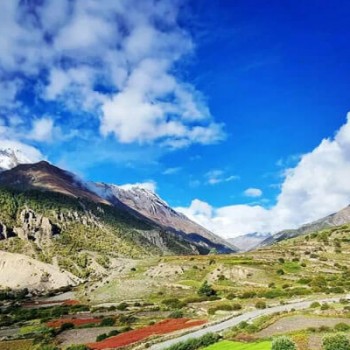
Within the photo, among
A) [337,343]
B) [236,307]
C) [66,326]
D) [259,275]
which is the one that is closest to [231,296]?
[236,307]

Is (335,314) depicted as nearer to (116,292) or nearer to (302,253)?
(116,292)

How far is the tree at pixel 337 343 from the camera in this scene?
1267 inches

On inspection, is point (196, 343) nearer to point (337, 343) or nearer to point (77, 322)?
point (337, 343)

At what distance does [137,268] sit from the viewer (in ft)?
531

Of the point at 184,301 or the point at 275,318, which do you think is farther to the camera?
the point at 184,301

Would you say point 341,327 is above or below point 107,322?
below

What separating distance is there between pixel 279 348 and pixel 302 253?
397ft

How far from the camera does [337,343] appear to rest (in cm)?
3253

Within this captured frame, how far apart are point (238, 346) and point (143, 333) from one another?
2525 cm

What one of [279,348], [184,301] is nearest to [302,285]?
[184,301]

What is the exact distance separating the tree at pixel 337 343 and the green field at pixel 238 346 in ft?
17.0

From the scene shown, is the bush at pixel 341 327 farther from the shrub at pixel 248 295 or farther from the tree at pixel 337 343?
the shrub at pixel 248 295

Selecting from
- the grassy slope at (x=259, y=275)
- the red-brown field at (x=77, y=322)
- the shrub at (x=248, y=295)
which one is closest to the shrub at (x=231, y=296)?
the grassy slope at (x=259, y=275)

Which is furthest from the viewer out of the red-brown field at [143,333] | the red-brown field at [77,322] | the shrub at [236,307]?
the shrub at [236,307]
